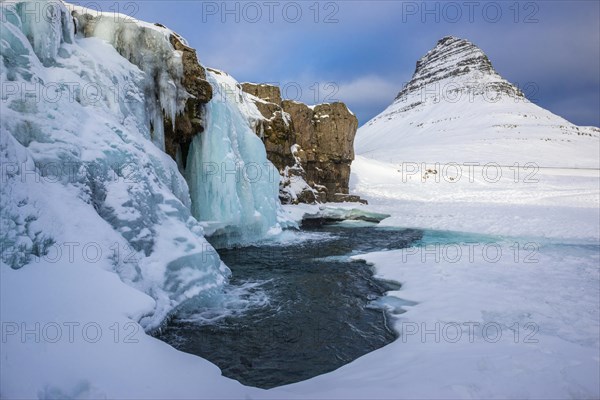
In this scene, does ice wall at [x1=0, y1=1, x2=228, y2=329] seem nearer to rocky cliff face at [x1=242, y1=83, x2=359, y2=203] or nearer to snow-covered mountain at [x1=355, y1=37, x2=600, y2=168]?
rocky cliff face at [x1=242, y1=83, x2=359, y2=203]

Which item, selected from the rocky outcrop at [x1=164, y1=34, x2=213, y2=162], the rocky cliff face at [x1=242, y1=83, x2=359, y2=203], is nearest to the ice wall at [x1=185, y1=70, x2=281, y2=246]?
the rocky outcrop at [x1=164, y1=34, x2=213, y2=162]

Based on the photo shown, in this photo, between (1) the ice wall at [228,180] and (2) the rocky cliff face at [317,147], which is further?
(2) the rocky cliff face at [317,147]

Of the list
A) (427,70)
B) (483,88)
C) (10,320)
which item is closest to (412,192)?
(10,320)

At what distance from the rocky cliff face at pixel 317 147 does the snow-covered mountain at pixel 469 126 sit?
134 ft

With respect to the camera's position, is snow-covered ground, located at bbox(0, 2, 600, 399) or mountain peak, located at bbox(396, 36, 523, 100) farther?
mountain peak, located at bbox(396, 36, 523, 100)

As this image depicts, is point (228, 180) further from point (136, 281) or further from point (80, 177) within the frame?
point (136, 281)

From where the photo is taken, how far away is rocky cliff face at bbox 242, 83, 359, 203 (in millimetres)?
28297

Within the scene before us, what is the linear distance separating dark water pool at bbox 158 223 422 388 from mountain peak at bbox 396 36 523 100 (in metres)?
163

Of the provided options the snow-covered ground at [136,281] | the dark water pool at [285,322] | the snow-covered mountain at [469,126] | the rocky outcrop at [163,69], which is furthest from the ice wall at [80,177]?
the snow-covered mountain at [469,126]

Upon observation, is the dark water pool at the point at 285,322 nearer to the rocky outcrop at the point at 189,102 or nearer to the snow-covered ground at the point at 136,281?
the snow-covered ground at the point at 136,281

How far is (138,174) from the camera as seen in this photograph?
7645 mm

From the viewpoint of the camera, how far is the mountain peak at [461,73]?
503ft

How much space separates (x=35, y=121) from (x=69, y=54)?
3.72m

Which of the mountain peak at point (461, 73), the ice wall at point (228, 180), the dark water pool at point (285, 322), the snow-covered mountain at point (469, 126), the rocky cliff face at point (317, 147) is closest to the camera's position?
the dark water pool at point (285, 322)
